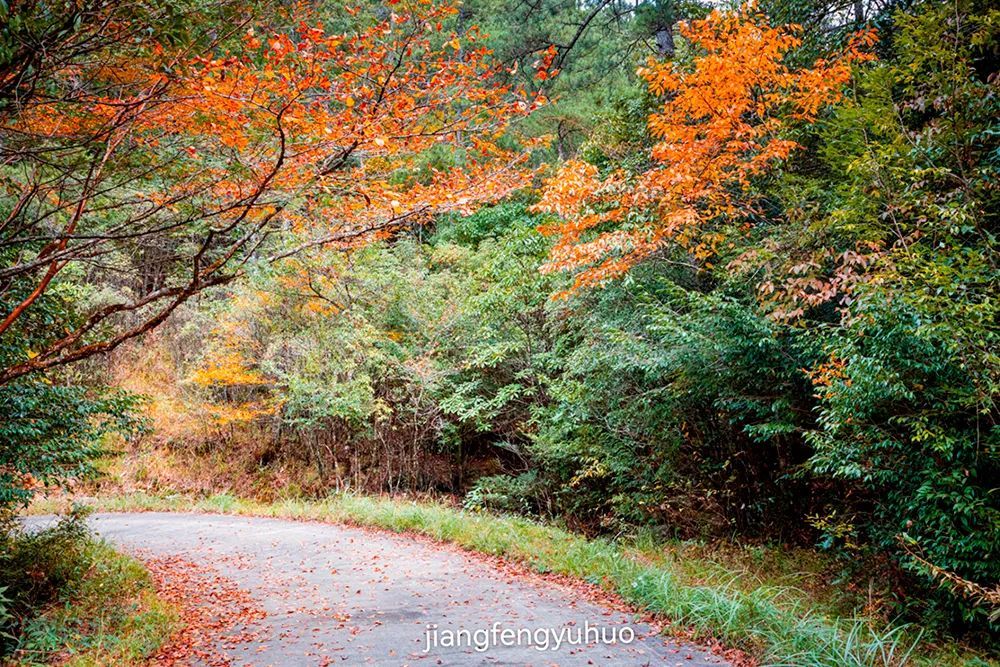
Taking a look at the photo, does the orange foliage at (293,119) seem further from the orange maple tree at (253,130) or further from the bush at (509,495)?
the bush at (509,495)


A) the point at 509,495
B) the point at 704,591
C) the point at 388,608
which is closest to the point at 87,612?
the point at 388,608

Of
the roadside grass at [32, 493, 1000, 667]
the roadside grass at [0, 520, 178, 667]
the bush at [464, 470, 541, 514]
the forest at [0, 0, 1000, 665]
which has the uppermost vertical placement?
the forest at [0, 0, 1000, 665]

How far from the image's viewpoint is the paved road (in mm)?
4652

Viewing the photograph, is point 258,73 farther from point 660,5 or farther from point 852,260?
point 660,5

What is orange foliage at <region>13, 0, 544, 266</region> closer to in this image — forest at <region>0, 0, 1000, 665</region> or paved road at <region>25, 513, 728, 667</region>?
forest at <region>0, 0, 1000, 665</region>

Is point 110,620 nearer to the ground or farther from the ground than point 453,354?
nearer to the ground

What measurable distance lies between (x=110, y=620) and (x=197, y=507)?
32.5ft

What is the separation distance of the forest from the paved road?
1.07 metres

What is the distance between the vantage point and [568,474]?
1235 cm

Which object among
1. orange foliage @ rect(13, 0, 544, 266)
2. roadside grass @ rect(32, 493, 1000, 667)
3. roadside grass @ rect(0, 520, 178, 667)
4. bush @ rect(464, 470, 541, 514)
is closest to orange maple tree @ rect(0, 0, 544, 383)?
orange foliage @ rect(13, 0, 544, 266)

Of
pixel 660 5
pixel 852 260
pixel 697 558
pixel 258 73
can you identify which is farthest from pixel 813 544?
pixel 660 5

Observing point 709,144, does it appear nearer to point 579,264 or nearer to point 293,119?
point 579,264

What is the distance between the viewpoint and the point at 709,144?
319 inches

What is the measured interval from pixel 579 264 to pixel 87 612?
7593 mm
